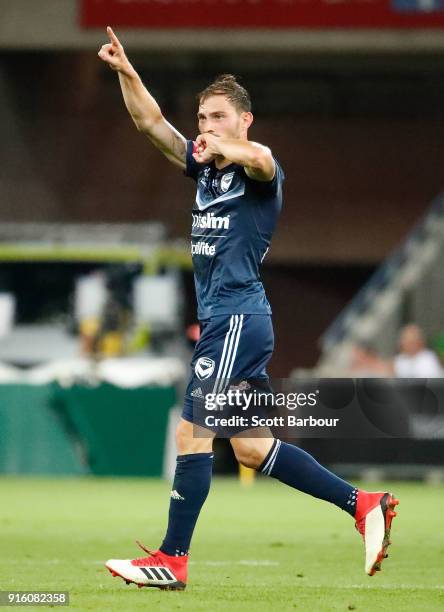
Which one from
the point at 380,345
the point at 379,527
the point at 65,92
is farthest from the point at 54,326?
the point at 379,527

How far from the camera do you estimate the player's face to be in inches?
286

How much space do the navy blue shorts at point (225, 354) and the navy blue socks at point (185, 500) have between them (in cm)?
20

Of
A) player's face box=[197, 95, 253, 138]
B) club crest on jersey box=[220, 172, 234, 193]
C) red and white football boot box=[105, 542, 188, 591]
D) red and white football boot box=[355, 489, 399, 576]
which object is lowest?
red and white football boot box=[105, 542, 188, 591]

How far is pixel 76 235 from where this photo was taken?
2045 cm

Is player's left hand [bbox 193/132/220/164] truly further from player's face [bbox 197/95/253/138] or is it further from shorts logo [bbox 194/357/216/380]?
shorts logo [bbox 194/357/216/380]

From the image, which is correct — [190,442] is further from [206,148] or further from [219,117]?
[219,117]

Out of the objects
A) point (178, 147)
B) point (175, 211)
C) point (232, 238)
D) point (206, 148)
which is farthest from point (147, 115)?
point (175, 211)

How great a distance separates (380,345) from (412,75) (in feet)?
29.0

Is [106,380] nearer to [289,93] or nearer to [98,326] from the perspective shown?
[98,326]

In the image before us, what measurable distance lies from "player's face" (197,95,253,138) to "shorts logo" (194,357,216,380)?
1045 millimetres

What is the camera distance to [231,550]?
374 inches

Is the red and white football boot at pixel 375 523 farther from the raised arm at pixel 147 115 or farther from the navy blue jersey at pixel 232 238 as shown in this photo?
the raised arm at pixel 147 115

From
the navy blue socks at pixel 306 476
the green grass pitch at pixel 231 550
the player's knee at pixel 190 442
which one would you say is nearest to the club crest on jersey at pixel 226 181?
the player's knee at pixel 190 442

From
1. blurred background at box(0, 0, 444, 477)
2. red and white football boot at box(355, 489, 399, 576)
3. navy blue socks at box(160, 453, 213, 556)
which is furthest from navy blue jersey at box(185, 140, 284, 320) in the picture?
blurred background at box(0, 0, 444, 477)
